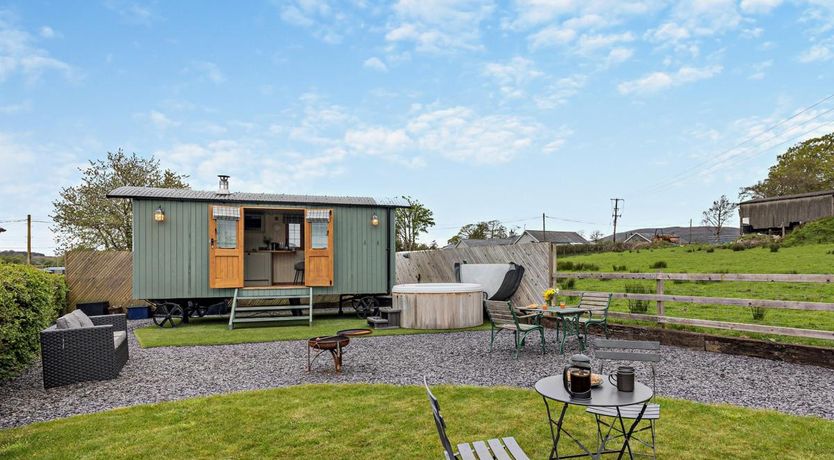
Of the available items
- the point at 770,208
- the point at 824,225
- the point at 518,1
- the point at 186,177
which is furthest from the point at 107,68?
the point at 770,208

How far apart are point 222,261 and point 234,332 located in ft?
5.56

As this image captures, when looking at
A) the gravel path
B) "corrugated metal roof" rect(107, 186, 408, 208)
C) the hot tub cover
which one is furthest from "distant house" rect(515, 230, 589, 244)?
the gravel path

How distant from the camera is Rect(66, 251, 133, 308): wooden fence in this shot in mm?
10609

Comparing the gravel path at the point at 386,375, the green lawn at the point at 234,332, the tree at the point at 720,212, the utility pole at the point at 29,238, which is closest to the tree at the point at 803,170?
the tree at the point at 720,212

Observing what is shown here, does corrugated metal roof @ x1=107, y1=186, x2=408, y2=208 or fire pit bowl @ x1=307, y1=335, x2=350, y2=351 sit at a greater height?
corrugated metal roof @ x1=107, y1=186, x2=408, y2=208

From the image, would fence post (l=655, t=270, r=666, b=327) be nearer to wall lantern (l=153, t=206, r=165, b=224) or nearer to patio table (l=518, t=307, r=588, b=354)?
patio table (l=518, t=307, r=588, b=354)

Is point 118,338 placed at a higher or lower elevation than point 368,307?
higher

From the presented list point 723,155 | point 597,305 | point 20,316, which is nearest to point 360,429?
point 20,316

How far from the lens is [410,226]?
1107 inches

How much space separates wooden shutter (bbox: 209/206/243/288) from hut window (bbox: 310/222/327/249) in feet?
4.67

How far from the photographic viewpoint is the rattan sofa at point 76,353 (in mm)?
4480

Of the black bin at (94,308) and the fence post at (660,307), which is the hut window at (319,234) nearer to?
the black bin at (94,308)

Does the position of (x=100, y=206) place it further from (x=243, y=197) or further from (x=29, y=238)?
(x=243, y=197)

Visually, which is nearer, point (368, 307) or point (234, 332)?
point (234, 332)
